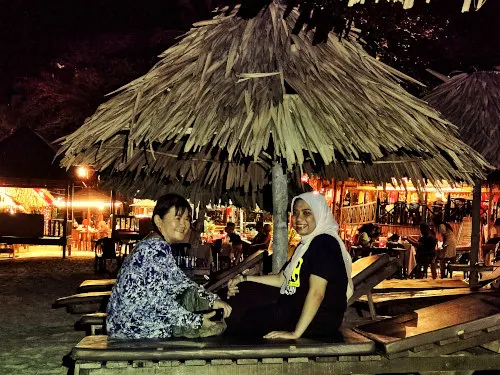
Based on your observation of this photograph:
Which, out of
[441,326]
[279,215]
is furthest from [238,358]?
[279,215]

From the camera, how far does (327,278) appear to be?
4590mm

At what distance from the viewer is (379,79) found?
20.4 feet

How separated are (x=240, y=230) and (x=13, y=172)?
20.7 ft

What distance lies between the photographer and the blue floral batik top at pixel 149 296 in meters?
4.48

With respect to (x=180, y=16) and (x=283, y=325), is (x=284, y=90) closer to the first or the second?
(x=283, y=325)

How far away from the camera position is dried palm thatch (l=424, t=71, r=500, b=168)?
9.39 metres

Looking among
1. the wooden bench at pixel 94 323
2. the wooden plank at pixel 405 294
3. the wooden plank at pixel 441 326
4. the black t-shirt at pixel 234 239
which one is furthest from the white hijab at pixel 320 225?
the black t-shirt at pixel 234 239

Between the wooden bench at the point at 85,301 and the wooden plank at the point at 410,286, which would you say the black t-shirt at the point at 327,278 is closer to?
the wooden bench at the point at 85,301

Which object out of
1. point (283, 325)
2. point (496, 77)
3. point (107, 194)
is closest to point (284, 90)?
point (283, 325)

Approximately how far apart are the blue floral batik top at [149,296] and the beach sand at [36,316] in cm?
224

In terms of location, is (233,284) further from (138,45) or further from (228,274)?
(138,45)

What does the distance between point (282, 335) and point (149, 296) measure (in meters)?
0.91

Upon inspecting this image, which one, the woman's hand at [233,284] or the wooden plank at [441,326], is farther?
the woman's hand at [233,284]

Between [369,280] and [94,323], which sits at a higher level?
[369,280]
